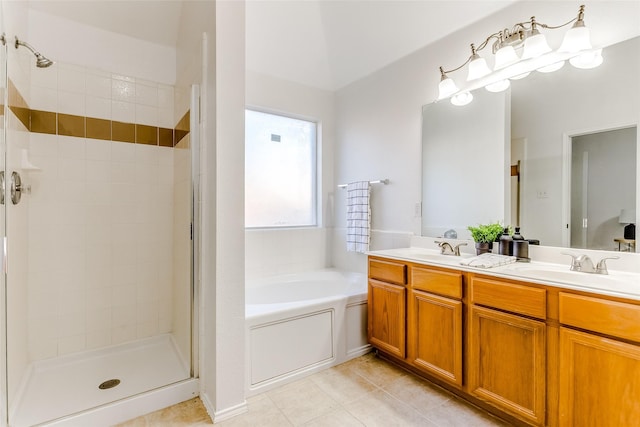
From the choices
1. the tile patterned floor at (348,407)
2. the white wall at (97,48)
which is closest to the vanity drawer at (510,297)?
the tile patterned floor at (348,407)

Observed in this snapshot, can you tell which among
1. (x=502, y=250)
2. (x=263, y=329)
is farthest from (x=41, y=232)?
(x=502, y=250)

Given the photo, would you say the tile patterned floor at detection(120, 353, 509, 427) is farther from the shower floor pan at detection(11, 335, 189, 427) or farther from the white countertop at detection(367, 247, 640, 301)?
the white countertop at detection(367, 247, 640, 301)

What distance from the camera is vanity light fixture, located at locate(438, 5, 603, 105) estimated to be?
1645 millimetres

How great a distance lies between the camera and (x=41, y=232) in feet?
6.98

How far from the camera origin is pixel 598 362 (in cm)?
125

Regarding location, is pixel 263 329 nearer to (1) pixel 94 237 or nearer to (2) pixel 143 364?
(2) pixel 143 364

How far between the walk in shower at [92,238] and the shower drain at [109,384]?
0.05 feet

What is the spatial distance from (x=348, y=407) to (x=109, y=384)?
4.86 feet

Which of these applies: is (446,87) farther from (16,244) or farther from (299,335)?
(16,244)

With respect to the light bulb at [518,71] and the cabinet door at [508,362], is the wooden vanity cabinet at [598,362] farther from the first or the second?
the light bulb at [518,71]

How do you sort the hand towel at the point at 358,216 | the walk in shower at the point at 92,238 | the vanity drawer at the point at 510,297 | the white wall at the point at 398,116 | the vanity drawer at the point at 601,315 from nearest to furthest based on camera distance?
the vanity drawer at the point at 601,315
the vanity drawer at the point at 510,297
the walk in shower at the point at 92,238
the white wall at the point at 398,116
the hand towel at the point at 358,216

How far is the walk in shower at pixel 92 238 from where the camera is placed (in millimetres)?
1757

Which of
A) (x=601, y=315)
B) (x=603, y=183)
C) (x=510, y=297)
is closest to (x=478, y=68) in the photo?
(x=603, y=183)

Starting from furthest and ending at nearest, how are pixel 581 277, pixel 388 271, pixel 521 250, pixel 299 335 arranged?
pixel 388 271 → pixel 299 335 → pixel 521 250 → pixel 581 277
